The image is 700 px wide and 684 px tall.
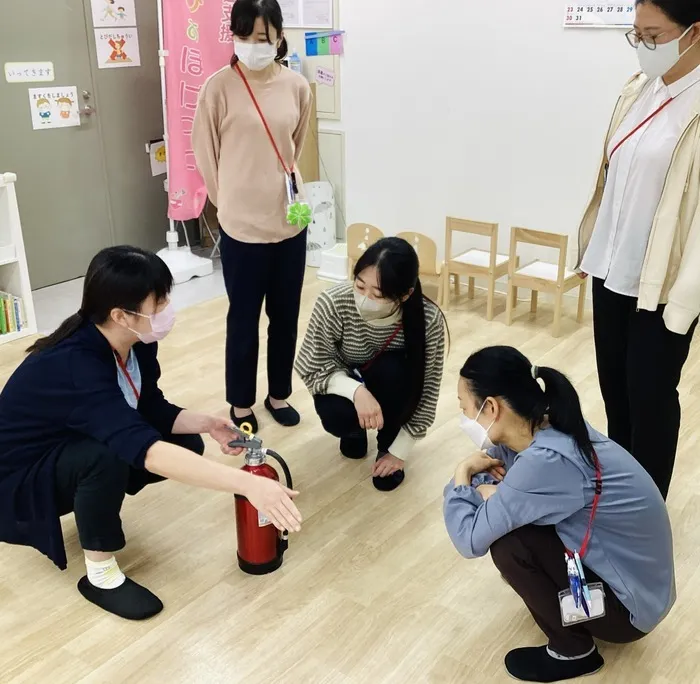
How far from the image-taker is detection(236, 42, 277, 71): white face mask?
2420mm

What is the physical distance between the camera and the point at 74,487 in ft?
6.14

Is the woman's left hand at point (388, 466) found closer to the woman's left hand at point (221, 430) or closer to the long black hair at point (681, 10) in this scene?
the woman's left hand at point (221, 430)

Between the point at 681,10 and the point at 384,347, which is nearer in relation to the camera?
the point at 681,10

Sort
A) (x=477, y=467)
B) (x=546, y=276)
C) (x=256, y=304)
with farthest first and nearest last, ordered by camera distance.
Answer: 1. (x=546, y=276)
2. (x=256, y=304)
3. (x=477, y=467)

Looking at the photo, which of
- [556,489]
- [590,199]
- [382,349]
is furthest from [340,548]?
[590,199]

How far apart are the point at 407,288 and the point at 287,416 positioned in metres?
0.87

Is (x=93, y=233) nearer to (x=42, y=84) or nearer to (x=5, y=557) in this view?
(x=42, y=84)

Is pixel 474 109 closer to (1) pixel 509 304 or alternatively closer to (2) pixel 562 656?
(1) pixel 509 304

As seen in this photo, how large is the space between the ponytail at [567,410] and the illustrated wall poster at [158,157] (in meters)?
3.68

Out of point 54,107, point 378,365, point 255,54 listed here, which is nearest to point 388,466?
point 378,365

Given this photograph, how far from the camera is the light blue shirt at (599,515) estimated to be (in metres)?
1.54

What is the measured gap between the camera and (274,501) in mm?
1599

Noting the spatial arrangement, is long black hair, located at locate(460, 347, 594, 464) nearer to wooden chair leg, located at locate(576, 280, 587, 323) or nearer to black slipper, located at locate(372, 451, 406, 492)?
black slipper, located at locate(372, 451, 406, 492)

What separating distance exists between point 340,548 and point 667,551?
2.86 feet
